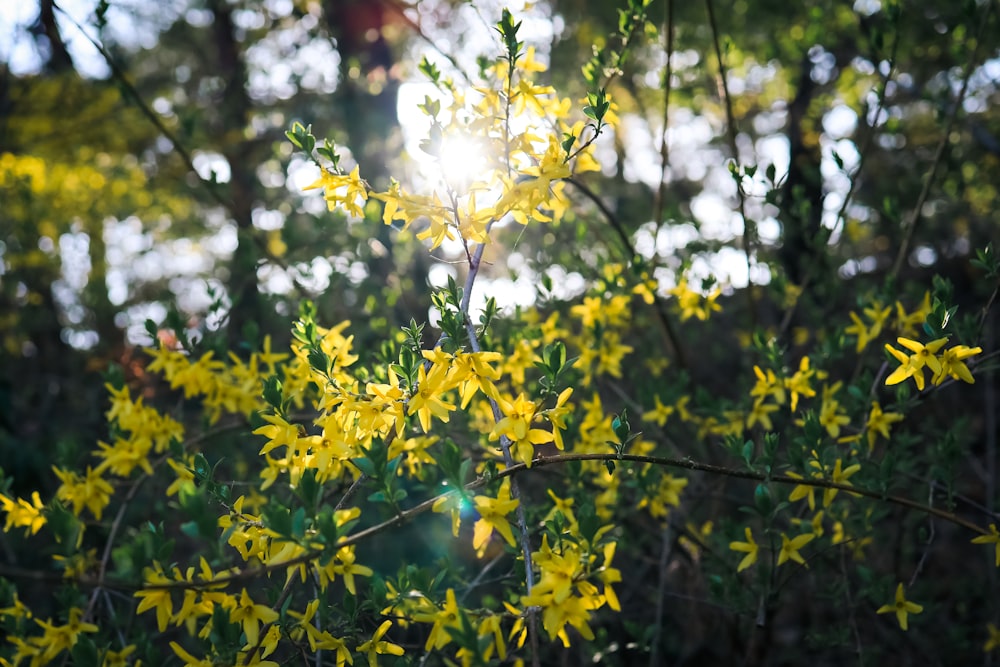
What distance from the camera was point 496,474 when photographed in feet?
5.61

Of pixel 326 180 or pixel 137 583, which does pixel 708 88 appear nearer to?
pixel 326 180

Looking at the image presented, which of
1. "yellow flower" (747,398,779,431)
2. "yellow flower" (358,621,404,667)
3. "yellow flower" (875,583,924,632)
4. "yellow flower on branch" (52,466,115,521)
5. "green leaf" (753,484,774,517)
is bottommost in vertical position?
"yellow flower" (875,583,924,632)

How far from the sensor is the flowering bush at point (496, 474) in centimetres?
167

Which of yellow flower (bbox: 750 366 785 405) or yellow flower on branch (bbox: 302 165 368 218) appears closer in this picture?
yellow flower on branch (bbox: 302 165 368 218)

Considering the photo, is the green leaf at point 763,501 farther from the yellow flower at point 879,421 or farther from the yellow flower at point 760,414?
the yellow flower at point 760,414

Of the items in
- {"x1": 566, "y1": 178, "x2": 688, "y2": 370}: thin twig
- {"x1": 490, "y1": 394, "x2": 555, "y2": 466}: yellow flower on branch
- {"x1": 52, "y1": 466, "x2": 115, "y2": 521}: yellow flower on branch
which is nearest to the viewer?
{"x1": 490, "y1": 394, "x2": 555, "y2": 466}: yellow flower on branch

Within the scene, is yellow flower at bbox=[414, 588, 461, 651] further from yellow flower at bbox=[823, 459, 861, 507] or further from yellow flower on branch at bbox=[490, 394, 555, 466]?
yellow flower at bbox=[823, 459, 861, 507]

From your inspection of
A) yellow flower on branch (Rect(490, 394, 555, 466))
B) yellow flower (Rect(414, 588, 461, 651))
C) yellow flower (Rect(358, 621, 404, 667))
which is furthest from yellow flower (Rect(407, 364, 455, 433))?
yellow flower (Rect(358, 621, 404, 667))

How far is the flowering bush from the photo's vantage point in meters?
1.67

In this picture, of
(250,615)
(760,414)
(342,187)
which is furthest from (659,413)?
(250,615)

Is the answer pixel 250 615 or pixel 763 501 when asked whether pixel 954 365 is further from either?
pixel 250 615

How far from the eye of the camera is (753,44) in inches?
231

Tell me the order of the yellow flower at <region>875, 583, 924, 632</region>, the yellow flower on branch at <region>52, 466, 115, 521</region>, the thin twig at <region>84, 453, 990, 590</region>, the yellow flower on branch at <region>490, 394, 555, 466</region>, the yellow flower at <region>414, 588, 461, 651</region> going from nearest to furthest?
the thin twig at <region>84, 453, 990, 590</region>
the yellow flower at <region>414, 588, 461, 651</region>
the yellow flower on branch at <region>490, 394, 555, 466</region>
the yellow flower at <region>875, 583, 924, 632</region>
the yellow flower on branch at <region>52, 466, 115, 521</region>

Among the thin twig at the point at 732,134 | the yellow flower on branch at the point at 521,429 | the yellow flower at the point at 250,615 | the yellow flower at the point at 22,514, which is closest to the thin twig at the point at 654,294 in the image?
the thin twig at the point at 732,134
